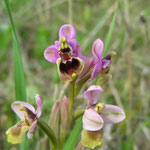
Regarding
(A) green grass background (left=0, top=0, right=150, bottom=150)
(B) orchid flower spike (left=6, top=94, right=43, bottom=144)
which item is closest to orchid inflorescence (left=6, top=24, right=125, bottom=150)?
(B) orchid flower spike (left=6, top=94, right=43, bottom=144)

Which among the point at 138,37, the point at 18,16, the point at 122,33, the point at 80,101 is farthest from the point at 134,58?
the point at 18,16

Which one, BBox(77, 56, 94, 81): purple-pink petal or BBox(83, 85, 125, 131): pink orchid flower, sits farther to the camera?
BBox(77, 56, 94, 81): purple-pink petal

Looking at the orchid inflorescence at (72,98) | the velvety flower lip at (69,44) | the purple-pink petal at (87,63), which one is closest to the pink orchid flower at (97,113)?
the orchid inflorescence at (72,98)

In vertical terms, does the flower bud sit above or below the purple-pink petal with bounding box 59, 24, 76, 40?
below

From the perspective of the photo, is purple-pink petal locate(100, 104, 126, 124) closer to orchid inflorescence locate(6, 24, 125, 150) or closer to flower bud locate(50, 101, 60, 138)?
orchid inflorescence locate(6, 24, 125, 150)

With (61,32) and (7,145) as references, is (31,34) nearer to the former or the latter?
(7,145)

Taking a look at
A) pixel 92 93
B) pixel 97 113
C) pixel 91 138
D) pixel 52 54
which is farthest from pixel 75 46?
pixel 91 138

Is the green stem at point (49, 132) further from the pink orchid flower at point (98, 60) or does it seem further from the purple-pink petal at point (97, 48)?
the purple-pink petal at point (97, 48)
